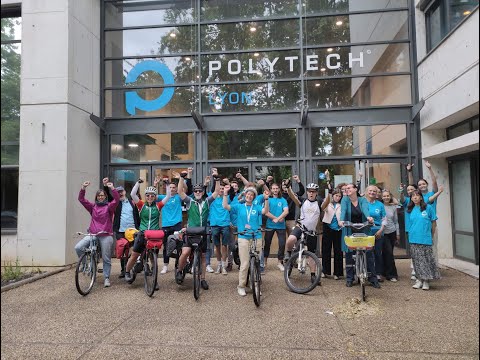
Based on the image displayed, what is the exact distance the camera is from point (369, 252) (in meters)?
6.09

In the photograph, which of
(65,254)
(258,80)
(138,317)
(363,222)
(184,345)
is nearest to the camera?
(184,345)

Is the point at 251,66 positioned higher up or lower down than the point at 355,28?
lower down

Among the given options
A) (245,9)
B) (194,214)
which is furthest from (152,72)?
(194,214)

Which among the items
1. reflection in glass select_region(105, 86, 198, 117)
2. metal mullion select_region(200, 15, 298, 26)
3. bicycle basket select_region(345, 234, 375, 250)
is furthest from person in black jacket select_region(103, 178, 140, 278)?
metal mullion select_region(200, 15, 298, 26)

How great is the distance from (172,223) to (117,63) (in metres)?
5.39

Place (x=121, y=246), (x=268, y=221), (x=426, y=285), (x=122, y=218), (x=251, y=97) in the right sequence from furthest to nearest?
(x=251, y=97), (x=268, y=221), (x=122, y=218), (x=121, y=246), (x=426, y=285)

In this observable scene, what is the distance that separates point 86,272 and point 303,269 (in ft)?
11.5

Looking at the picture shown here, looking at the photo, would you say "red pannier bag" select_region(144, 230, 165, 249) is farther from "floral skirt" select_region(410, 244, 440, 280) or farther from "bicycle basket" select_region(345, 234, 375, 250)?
"floral skirt" select_region(410, 244, 440, 280)

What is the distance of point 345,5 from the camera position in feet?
30.8

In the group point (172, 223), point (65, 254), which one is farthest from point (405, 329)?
point (65, 254)

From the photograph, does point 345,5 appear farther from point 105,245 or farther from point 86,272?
point 86,272

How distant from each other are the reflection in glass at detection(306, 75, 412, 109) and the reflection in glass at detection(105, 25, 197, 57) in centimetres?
338

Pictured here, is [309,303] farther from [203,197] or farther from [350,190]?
[203,197]

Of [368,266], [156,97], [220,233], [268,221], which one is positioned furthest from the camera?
[156,97]
